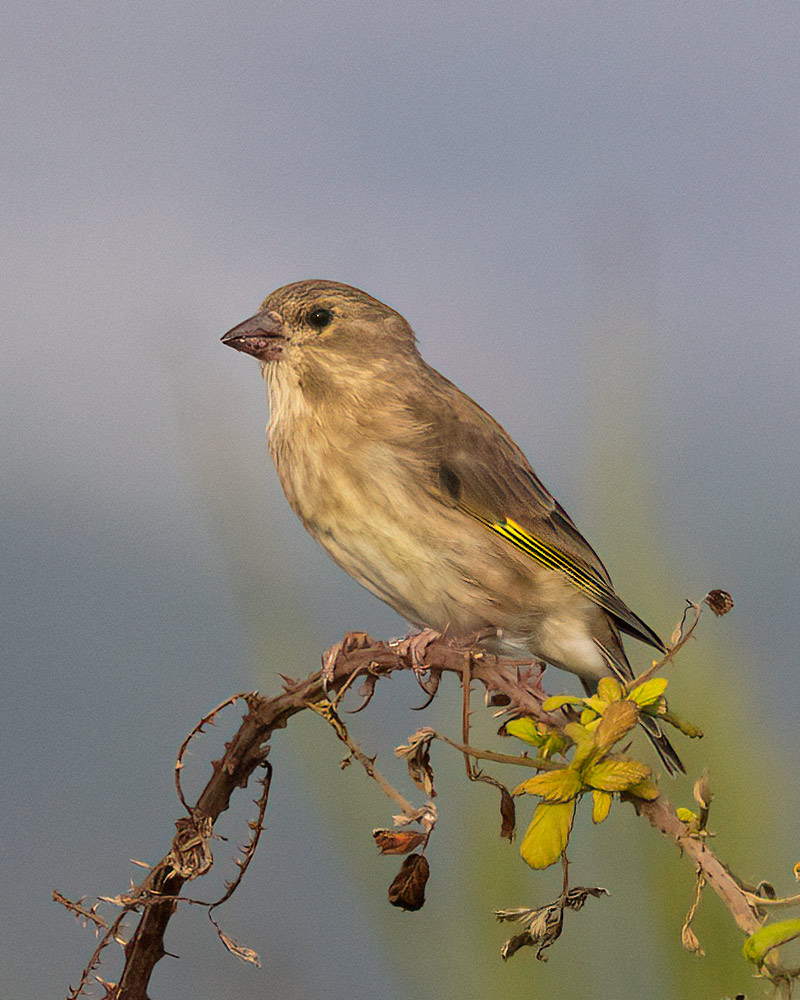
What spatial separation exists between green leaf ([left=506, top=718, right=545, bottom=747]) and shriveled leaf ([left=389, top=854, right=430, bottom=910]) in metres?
0.24

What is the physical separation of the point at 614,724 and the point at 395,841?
14.0 inches

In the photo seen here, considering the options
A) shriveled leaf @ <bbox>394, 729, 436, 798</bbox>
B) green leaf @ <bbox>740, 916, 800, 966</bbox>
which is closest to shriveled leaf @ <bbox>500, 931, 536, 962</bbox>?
shriveled leaf @ <bbox>394, 729, 436, 798</bbox>

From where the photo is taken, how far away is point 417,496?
3.21 meters

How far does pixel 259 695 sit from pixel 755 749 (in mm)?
1939

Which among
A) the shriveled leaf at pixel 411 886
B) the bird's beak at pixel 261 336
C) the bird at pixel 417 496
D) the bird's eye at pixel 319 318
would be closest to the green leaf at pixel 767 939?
the shriveled leaf at pixel 411 886

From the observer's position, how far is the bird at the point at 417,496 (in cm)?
314

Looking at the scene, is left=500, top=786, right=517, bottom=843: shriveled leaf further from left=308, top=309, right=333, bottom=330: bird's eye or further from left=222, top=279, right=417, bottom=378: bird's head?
left=308, top=309, right=333, bottom=330: bird's eye

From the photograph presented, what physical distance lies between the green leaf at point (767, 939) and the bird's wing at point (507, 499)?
169cm

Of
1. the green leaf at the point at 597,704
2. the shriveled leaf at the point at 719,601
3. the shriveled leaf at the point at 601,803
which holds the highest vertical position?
the shriveled leaf at the point at 719,601

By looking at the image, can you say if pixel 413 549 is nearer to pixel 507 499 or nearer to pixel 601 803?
pixel 507 499

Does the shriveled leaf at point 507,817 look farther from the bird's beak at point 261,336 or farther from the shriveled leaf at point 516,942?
the bird's beak at point 261,336

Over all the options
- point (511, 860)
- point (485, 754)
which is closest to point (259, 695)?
point (485, 754)

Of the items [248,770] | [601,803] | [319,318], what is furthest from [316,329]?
[601,803]

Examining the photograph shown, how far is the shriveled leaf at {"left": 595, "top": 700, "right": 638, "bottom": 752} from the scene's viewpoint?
1610 millimetres
